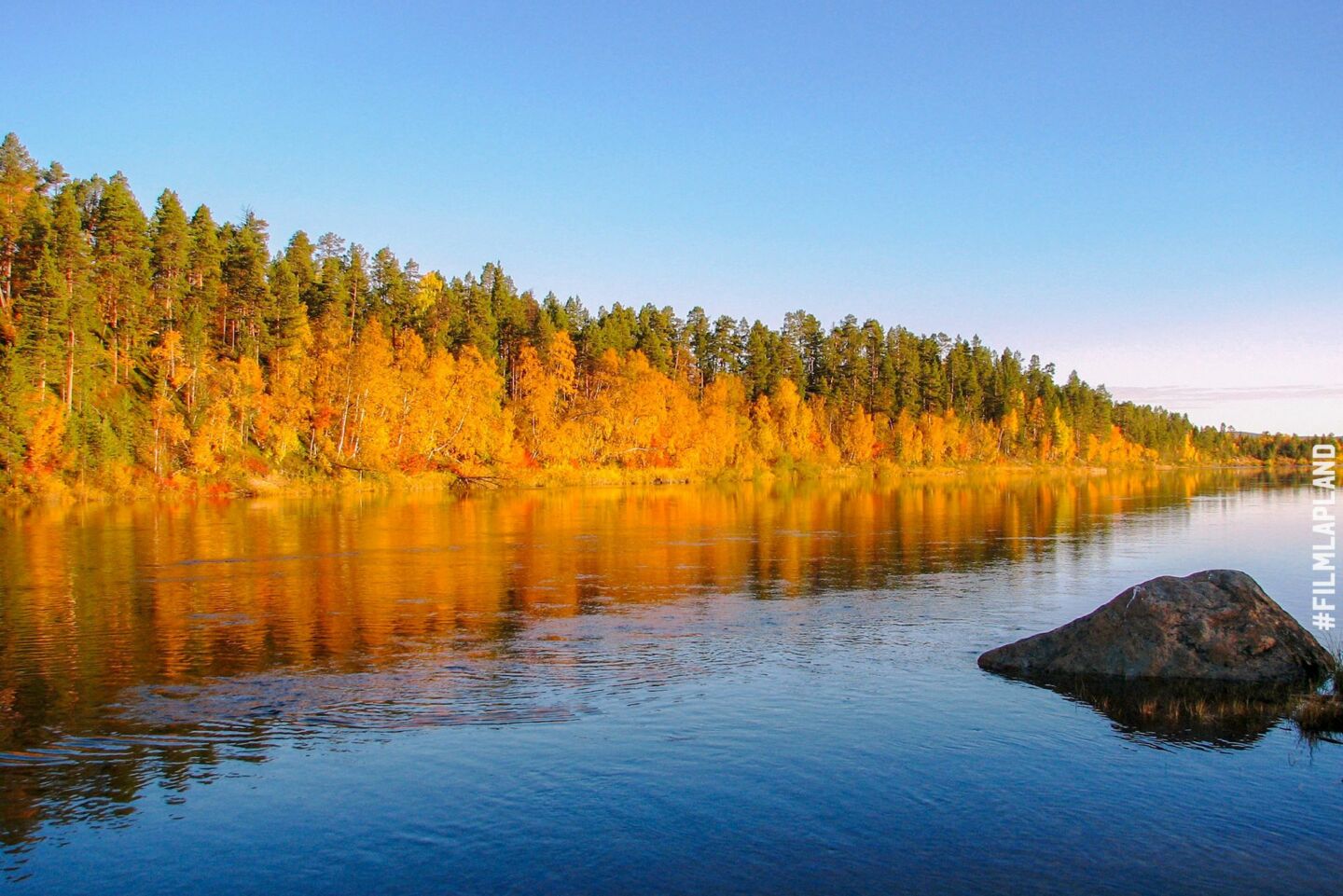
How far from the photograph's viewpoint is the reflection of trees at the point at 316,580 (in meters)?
12.7

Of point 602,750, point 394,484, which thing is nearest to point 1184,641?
point 602,750

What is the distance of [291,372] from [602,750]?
77.3 metres

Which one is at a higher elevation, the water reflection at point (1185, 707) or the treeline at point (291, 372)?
the treeline at point (291, 372)

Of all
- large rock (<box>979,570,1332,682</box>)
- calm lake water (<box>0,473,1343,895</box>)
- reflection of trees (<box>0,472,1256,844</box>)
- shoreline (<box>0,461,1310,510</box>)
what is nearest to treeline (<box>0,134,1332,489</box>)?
shoreline (<box>0,461,1310,510</box>)

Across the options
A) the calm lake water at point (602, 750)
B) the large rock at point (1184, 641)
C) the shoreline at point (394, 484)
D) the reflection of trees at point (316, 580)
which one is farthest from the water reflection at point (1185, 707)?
the shoreline at point (394, 484)

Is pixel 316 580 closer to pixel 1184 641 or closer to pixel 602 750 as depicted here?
pixel 602 750

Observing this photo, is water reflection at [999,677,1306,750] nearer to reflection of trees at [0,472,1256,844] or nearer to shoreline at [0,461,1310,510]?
reflection of trees at [0,472,1256,844]

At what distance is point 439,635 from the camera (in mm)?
19344

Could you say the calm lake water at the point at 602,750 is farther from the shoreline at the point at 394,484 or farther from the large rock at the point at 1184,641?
the shoreline at the point at 394,484

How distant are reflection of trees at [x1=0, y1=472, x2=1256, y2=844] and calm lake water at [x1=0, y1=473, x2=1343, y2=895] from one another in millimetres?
140

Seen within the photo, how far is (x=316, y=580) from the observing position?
27203mm

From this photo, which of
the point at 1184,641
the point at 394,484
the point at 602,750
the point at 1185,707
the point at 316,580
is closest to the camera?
the point at 602,750

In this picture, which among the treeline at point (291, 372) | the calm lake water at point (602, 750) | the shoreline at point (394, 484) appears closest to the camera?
the calm lake water at point (602, 750)

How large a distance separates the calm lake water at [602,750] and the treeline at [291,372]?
45666 millimetres
